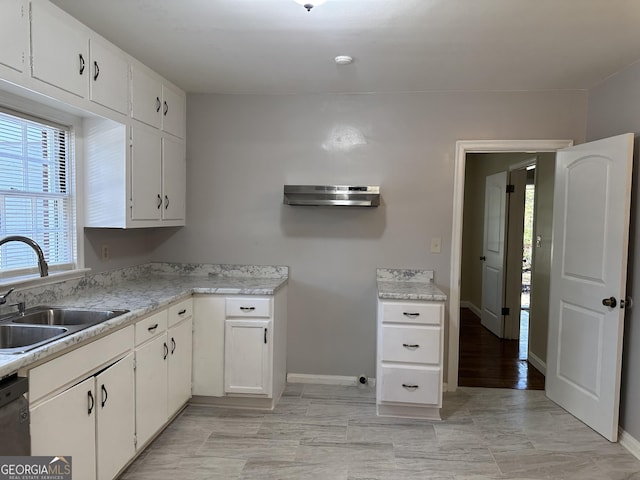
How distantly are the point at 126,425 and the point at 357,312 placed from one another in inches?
76.1

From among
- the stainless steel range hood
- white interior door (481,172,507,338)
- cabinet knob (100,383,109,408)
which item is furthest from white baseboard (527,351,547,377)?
cabinet knob (100,383,109,408)

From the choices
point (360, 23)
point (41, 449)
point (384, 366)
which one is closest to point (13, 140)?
point (41, 449)

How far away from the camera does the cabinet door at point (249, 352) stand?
3.02 meters

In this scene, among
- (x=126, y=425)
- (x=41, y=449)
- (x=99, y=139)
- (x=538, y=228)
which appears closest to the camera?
(x=41, y=449)

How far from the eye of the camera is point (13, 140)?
229cm

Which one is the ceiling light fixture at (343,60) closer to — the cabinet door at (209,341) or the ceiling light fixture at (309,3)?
the ceiling light fixture at (309,3)

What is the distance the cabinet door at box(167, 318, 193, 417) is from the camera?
8.90 ft

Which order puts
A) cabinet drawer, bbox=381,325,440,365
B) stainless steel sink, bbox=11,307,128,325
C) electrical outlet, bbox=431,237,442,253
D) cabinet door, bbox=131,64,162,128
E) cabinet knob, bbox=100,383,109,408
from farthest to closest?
electrical outlet, bbox=431,237,442,253
cabinet drawer, bbox=381,325,440,365
cabinet door, bbox=131,64,162,128
stainless steel sink, bbox=11,307,128,325
cabinet knob, bbox=100,383,109,408

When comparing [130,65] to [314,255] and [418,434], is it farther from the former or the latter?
[418,434]

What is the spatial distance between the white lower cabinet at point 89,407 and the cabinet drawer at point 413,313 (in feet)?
5.43

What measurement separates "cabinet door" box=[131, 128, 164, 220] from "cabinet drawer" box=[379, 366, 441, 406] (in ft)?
6.64

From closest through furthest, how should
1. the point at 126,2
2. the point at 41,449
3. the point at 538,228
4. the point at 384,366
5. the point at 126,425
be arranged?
the point at 41,449 → the point at 126,2 → the point at 126,425 → the point at 384,366 → the point at 538,228

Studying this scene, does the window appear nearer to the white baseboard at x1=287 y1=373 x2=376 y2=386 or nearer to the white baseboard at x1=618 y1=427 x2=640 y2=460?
the white baseboard at x1=287 y1=373 x2=376 y2=386

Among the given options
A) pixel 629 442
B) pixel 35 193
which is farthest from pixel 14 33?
pixel 629 442
